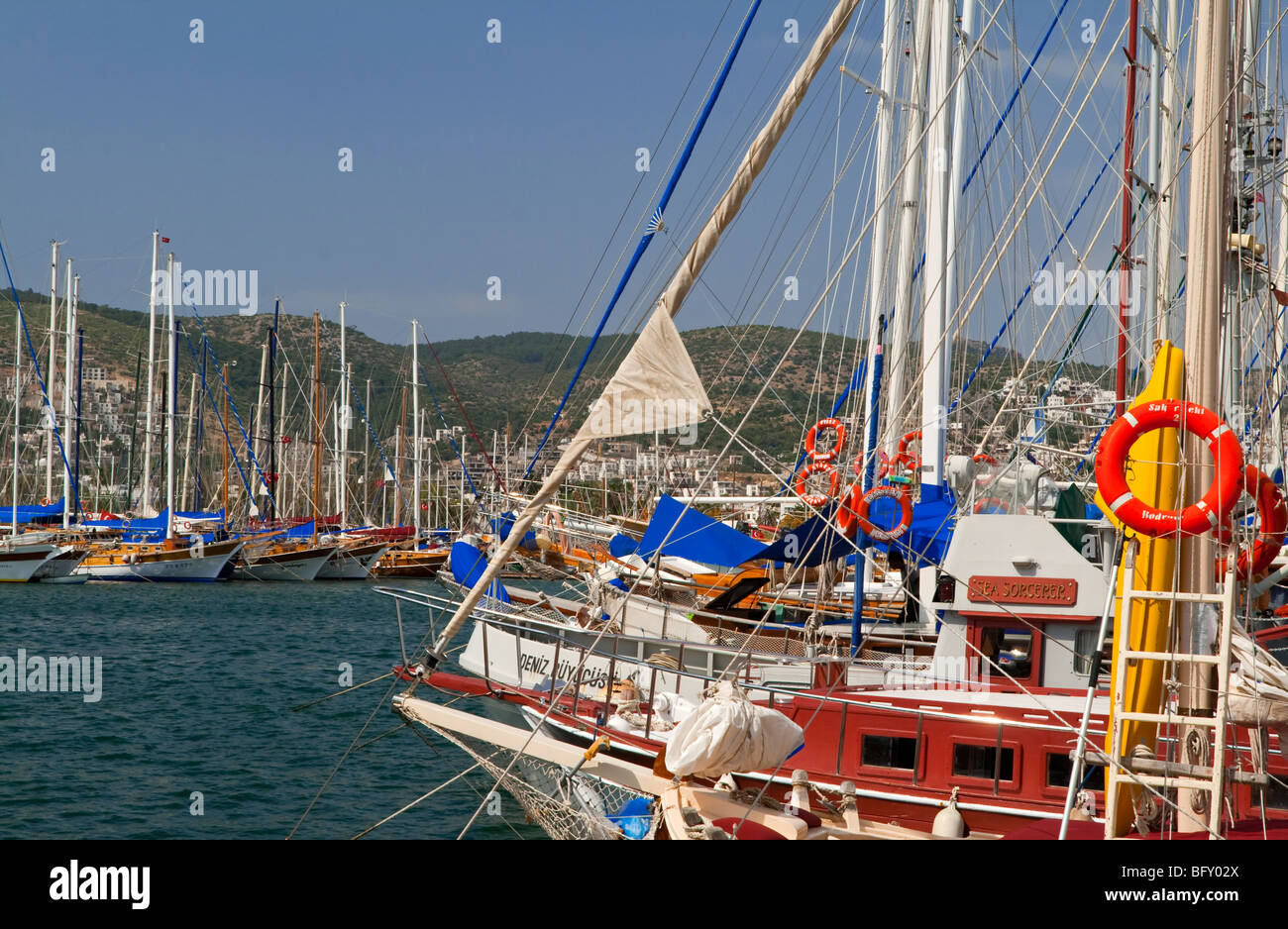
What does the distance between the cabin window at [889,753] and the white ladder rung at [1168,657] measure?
593 centimetres

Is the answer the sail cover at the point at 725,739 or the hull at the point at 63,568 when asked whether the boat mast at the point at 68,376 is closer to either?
the hull at the point at 63,568

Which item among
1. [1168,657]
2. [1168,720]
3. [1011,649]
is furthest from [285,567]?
[1168,720]

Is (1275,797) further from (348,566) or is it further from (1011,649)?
(348,566)

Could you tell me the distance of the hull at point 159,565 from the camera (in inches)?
2559

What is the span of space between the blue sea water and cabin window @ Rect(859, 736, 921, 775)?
216 inches

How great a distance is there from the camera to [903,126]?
26375mm

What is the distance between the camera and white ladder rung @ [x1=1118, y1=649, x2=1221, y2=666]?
8.81 meters

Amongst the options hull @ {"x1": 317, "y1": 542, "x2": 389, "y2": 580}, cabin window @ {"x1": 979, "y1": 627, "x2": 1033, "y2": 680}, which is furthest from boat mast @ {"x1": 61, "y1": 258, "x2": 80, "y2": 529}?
cabin window @ {"x1": 979, "y1": 627, "x2": 1033, "y2": 680}

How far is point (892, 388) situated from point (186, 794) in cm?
1617

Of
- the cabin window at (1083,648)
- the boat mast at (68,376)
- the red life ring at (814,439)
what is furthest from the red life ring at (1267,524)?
the boat mast at (68,376)

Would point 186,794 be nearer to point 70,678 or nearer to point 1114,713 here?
point 70,678

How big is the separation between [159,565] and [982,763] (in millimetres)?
59008

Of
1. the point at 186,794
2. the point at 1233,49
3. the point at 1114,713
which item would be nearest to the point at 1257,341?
the point at 1233,49

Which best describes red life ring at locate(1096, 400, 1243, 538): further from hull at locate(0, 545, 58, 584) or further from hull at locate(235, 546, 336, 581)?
hull at locate(235, 546, 336, 581)
